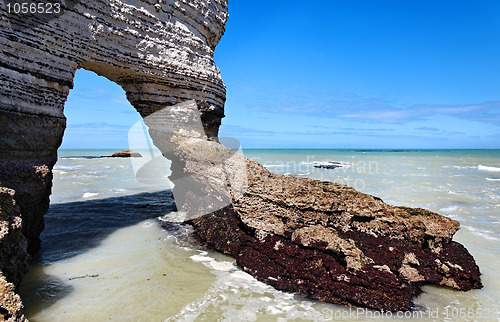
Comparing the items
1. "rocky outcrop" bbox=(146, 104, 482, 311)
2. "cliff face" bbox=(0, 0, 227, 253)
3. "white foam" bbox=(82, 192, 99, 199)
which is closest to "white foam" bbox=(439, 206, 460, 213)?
"rocky outcrop" bbox=(146, 104, 482, 311)

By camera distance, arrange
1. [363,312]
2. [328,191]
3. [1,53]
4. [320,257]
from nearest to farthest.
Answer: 1. [363,312]
2. [1,53]
3. [320,257]
4. [328,191]

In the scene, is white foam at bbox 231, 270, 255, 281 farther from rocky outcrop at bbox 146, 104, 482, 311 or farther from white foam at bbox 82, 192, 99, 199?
white foam at bbox 82, 192, 99, 199

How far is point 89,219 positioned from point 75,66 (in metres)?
4.61

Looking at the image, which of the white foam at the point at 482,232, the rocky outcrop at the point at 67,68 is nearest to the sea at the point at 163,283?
the white foam at the point at 482,232

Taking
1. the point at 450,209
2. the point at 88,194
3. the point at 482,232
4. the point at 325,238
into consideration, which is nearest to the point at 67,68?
the point at 325,238

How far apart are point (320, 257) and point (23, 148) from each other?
584 centimetres

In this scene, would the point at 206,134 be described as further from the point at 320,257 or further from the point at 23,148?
the point at 320,257

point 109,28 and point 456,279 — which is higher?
point 109,28

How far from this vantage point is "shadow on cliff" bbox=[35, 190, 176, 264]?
628 centimetres

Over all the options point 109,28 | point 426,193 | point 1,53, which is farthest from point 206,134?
point 426,193

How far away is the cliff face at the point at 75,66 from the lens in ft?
16.6

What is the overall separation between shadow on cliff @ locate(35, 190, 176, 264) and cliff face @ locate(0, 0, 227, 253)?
59cm

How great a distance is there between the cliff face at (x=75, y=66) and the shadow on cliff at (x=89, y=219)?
0.59 metres

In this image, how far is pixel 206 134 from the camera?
812cm
